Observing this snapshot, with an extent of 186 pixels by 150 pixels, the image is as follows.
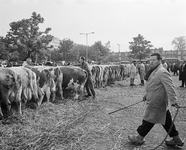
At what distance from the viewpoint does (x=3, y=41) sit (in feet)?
107

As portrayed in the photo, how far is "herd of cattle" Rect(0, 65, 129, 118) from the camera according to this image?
16.7 ft

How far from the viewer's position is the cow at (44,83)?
6.66m

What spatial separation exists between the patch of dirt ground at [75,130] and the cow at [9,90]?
408 millimetres

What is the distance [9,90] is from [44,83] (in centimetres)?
180

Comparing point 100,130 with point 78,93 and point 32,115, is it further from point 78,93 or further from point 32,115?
point 78,93

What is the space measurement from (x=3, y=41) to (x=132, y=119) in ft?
107

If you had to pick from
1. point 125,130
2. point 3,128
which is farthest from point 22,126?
point 125,130

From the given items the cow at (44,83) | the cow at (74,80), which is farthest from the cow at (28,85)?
the cow at (74,80)

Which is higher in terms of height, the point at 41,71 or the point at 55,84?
the point at 41,71

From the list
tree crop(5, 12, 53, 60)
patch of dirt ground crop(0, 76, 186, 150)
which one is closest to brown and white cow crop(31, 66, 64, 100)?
patch of dirt ground crop(0, 76, 186, 150)

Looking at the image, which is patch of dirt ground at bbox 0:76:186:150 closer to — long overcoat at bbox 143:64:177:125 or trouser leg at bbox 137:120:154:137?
trouser leg at bbox 137:120:154:137

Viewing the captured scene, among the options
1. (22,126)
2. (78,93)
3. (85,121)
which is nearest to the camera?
(22,126)

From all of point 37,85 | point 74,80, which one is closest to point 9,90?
point 37,85

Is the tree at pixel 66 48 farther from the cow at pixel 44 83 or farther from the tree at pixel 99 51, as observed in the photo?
the cow at pixel 44 83
